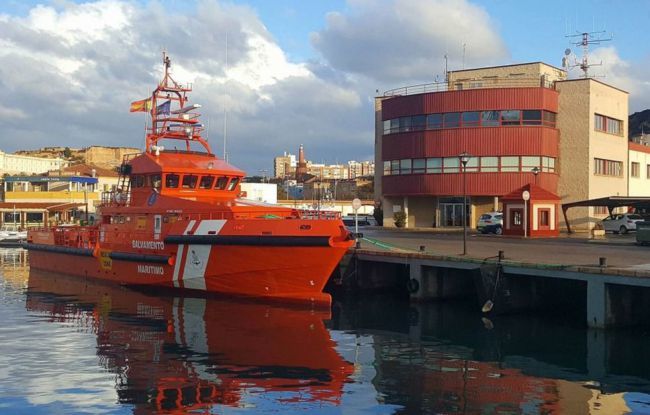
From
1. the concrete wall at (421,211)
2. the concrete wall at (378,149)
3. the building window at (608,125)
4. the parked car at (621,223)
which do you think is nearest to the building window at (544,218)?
the parked car at (621,223)

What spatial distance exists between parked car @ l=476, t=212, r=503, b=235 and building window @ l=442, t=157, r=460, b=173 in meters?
7.49

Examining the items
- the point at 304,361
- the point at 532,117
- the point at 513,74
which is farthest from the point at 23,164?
the point at 304,361

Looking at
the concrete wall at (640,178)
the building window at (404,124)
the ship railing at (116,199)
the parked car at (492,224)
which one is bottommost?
the parked car at (492,224)

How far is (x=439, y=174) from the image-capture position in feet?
155

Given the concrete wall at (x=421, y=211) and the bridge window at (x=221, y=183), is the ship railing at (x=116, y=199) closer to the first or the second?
the bridge window at (x=221, y=183)

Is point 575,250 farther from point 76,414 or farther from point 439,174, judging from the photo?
point 439,174

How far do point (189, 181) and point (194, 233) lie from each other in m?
3.10

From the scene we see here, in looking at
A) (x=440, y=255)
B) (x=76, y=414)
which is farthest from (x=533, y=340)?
(x=76, y=414)

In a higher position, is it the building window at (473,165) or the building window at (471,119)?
the building window at (471,119)

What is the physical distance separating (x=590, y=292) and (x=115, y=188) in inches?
689

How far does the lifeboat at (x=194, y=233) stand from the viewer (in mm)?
19375

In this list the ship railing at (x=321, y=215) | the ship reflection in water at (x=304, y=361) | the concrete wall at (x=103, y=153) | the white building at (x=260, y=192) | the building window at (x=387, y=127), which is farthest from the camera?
the concrete wall at (x=103, y=153)

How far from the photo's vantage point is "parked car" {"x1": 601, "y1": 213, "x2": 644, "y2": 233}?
39.8 metres

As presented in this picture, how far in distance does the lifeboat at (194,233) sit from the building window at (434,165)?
79.0 ft
